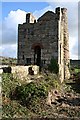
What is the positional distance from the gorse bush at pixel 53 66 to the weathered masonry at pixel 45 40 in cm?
32

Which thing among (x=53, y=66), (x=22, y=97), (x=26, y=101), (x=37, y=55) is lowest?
(x=26, y=101)

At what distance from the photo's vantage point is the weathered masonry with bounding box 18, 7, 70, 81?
2533 centimetres

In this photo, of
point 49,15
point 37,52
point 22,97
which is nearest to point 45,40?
point 37,52

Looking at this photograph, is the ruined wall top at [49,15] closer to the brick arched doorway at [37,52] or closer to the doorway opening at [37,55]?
the brick arched doorway at [37,52]

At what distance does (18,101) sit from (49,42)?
9.28m

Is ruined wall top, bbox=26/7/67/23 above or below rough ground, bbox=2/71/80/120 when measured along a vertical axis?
above

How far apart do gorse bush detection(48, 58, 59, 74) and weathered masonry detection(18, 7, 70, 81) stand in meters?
0.32

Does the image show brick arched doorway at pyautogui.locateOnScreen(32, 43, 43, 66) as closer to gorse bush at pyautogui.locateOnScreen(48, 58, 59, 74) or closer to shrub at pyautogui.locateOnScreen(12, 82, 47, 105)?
gorse bush at pyautogui.locateOnScreen(48, 58, 59, 74)

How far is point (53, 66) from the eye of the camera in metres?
25.0

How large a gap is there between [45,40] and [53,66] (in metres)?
2.54

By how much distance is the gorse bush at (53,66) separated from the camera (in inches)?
977

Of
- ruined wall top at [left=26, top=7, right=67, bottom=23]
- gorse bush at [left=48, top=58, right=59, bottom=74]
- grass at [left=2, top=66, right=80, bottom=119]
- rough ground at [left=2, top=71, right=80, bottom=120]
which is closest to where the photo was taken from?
rough ground at [left=2, top=71, right=80, bottom=120]

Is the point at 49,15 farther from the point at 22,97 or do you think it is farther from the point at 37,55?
the point at 22,97

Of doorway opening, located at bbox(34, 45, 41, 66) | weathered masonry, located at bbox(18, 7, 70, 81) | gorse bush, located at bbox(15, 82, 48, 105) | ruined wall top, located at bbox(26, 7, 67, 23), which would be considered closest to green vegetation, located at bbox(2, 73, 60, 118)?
gorse bush, located at bbox(15, 82, 48, 105)
